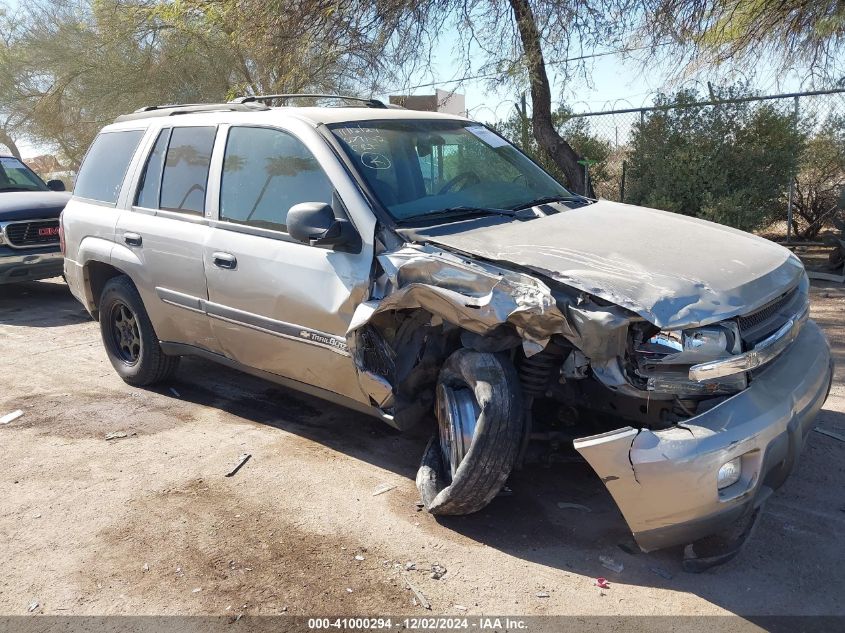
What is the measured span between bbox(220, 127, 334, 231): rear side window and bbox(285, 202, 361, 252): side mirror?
1.01 feet

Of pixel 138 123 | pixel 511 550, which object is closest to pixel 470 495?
pixel 511 550

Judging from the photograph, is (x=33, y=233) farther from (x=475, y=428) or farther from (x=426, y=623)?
(x=426, y=623)

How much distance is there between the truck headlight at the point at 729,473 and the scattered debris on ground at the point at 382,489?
1.78m

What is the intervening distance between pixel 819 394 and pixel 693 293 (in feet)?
3.04

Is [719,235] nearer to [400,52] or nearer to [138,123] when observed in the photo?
[138,123]

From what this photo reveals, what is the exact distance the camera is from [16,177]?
10055 millimetres

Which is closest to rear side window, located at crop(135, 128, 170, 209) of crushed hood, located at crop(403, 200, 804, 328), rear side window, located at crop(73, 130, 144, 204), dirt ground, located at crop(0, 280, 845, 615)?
rear side window, located at crop(73, 130, 144, 204)

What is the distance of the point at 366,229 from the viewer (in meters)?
3.86

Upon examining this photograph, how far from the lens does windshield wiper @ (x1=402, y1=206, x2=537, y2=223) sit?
4.00m

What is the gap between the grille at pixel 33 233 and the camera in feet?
28.5

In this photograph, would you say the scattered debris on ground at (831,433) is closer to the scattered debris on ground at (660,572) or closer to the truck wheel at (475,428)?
the scattered debris on ground at (660,572)

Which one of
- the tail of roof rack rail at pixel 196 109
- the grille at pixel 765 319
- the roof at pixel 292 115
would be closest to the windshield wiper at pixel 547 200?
the roof at pixel 292 115

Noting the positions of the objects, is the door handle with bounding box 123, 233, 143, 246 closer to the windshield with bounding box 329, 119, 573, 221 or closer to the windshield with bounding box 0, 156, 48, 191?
the windshield with bounding box 329, 119, 573, 221

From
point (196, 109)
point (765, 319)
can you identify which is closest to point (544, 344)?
point (765, 319)
